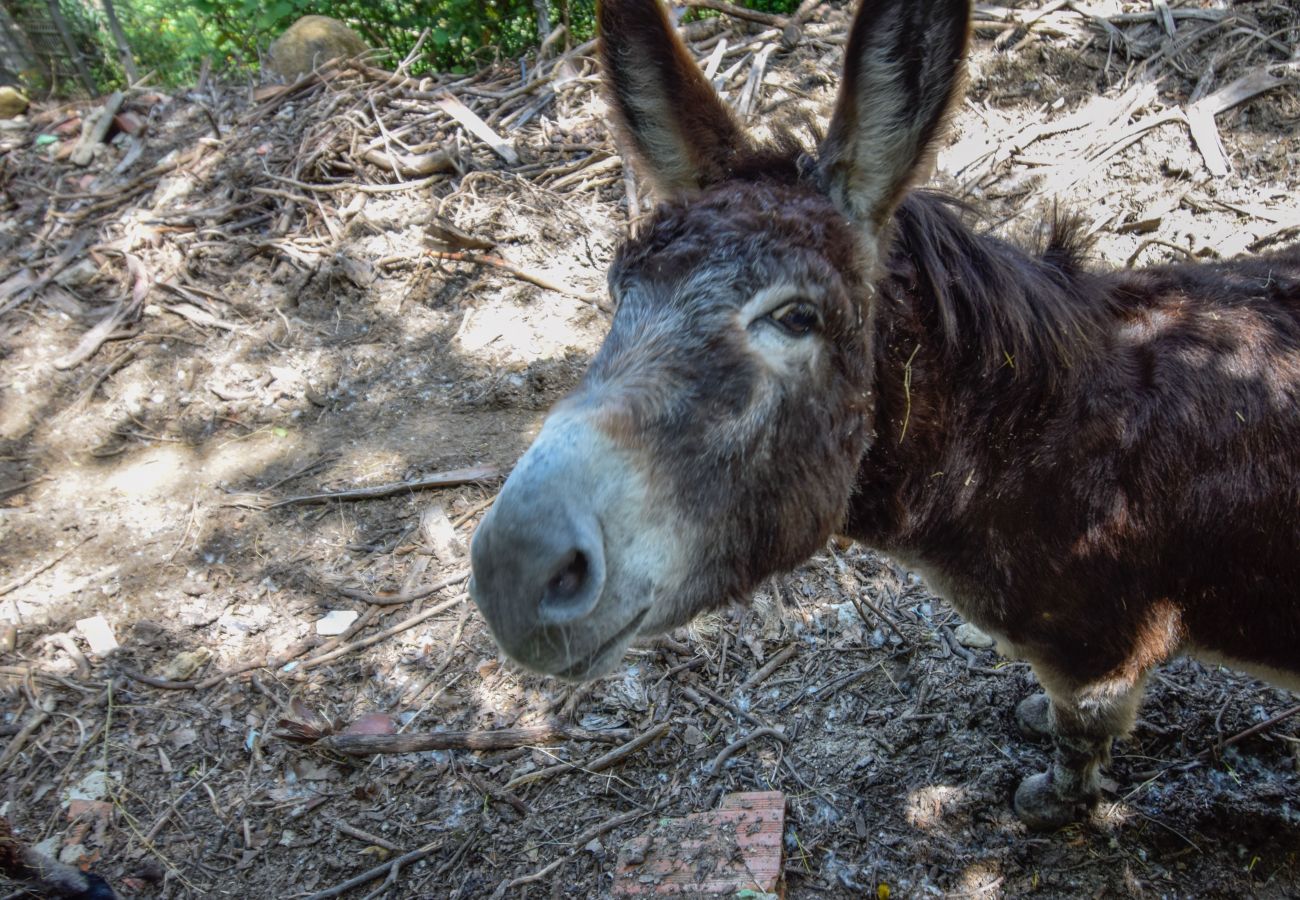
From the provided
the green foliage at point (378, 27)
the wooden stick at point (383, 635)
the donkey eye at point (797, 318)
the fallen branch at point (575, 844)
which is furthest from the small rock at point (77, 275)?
the donkey eye at point (797, 318)

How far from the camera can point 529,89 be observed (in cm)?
715

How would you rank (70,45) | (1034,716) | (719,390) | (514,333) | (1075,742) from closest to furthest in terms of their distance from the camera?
(719,390) < (1075,742) < (1034,716) < (514,333) < (70,45)

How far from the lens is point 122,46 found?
8.51 meters

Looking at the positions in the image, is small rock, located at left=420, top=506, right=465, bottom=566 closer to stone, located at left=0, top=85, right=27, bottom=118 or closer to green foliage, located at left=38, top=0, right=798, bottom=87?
green foliage, located at left=38, top=0, right=798, bottom=87

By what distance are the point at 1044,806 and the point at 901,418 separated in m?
1.89

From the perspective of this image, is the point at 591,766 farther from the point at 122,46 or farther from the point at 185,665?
the point at 122,46

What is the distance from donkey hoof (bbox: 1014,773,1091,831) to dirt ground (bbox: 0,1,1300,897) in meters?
0.07

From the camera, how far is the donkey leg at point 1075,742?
106 inches

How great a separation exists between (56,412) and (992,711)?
634cm

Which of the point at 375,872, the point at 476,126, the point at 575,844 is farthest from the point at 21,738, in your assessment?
the point at 476,126

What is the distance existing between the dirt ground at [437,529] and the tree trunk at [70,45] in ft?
4.12

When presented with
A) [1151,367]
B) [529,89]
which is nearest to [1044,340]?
[1151,367]

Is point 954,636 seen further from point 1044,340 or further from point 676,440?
point 676,440

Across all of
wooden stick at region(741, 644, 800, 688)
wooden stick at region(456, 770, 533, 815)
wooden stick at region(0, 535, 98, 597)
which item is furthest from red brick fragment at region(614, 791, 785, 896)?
wooden stick at region(0, 535, 98, 597)
